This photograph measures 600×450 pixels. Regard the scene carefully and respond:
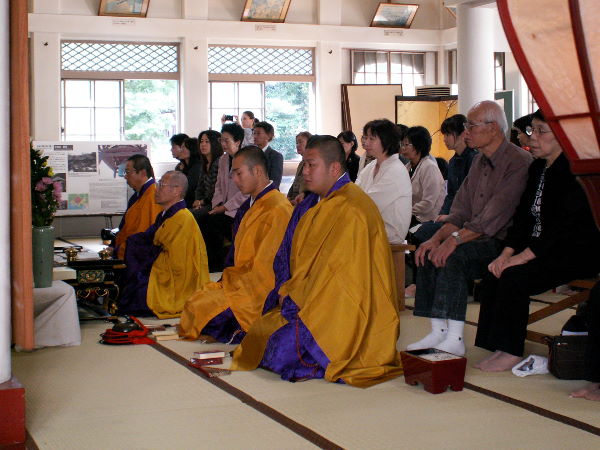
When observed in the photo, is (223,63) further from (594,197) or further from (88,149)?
(594,197)

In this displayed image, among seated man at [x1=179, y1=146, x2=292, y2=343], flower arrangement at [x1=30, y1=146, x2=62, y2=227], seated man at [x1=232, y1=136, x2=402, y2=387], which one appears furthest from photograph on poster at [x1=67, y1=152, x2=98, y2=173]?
seated man at [x1=232, y1=136, x2=402, y2=387]

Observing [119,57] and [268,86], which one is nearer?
[119,57]

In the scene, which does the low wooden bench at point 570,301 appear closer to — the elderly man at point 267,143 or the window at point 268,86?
the elderly man at point 267,143

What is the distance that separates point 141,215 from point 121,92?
22.1 feet

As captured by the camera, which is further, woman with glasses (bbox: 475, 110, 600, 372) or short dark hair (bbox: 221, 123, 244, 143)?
Result: short dark hair (bbox: 221, 123, 244, 143)

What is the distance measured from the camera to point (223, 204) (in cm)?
750

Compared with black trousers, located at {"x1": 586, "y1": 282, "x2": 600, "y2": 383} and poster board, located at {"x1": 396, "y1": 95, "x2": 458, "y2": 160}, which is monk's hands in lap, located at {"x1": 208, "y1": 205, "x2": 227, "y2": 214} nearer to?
black trousers, located at {"x1": 586, "y1": 282, "x2": 600, "y2": 383}

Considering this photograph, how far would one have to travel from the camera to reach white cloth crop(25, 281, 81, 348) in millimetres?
4246

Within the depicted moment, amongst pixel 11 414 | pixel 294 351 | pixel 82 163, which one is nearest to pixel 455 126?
pixel 294 351

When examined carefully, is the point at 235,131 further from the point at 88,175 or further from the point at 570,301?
the point at 570,301

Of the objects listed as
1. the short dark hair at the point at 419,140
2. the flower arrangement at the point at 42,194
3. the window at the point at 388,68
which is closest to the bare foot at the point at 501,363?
the flower arrangement at the point at 42,194

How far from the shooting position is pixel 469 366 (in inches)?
148

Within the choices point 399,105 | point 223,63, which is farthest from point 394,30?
point 223,63

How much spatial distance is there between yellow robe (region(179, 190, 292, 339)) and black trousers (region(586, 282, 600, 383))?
1.85 meters
